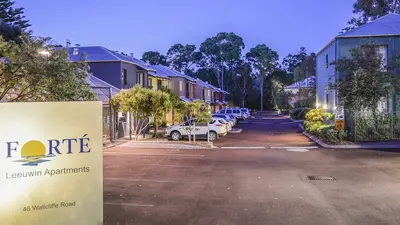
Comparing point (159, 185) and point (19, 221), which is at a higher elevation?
point (19, 221)

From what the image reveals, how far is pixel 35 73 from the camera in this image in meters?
11.3

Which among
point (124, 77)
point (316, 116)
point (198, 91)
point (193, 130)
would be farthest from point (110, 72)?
point (198, 91)

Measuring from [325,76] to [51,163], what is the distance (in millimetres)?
31745

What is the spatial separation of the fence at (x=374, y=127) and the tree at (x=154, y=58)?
277ft

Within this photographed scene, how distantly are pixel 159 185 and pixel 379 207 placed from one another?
6161mm

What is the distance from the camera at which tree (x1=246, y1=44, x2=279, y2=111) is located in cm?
9456

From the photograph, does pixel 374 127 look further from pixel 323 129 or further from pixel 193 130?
pixel 193 130

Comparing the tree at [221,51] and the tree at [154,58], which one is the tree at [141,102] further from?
the tree at [154,58]

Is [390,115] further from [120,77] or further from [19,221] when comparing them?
[19,221]

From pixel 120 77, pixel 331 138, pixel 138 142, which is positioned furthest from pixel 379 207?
pixel 120 77

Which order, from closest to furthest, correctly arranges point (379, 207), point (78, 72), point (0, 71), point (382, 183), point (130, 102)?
point (379, 207) → point (0, 71) → point (382, 183) → point (78, 72) → point (130, 102)

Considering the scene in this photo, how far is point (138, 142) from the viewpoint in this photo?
24.3 m

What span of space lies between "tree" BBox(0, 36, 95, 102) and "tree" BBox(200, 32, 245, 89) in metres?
77.6

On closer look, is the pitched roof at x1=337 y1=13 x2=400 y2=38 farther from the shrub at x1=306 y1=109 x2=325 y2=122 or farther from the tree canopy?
the shrub at x1=306 y1=109 x2=325 y2=122
